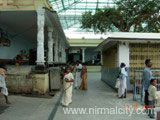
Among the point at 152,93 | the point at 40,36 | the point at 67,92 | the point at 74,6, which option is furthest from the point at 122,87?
the point at 74,6

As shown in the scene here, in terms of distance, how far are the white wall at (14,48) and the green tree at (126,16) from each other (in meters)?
6.42

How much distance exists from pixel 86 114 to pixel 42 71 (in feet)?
13.3

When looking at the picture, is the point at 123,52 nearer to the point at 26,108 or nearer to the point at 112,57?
the point at 112,57

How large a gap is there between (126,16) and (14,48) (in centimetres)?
1042

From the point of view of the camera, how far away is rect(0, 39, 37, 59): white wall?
1608 centimetres

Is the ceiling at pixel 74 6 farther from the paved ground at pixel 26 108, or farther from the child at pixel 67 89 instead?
the child at pixel 67 89

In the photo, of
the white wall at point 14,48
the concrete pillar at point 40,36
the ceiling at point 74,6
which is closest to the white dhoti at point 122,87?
the concrete pillar at point 40,36

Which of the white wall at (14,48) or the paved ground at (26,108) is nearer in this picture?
the paved ground at (26,108)

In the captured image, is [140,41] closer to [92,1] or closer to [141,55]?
[141,55]

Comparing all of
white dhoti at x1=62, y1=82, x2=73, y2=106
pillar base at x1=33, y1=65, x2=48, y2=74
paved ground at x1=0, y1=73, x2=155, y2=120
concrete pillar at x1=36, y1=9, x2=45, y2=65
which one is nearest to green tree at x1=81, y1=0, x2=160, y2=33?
concrete pillar at x1=36, y1=9, x2=45, y2=65

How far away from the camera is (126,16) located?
2244cm

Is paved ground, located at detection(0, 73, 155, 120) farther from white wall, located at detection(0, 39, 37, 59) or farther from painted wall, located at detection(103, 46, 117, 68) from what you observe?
white wall, located at detection(0, 39, 37, 59)

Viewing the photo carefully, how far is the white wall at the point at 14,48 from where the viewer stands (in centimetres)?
1608

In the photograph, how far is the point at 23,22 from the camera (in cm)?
1398
